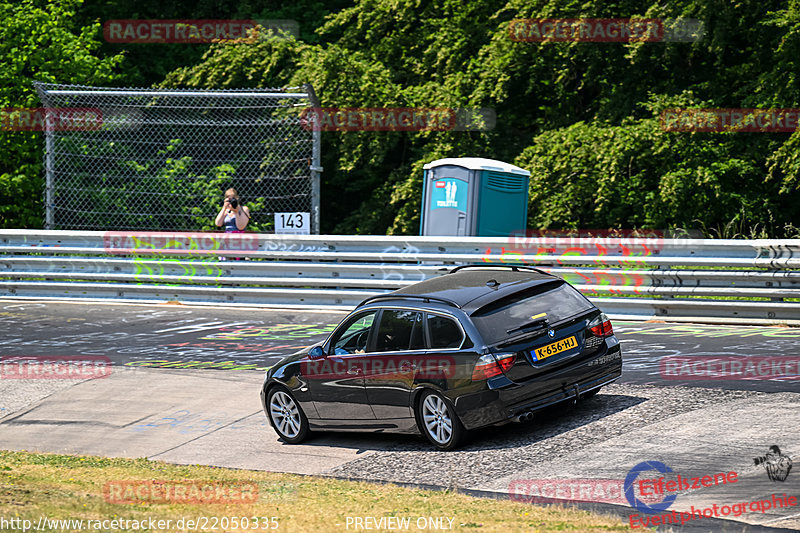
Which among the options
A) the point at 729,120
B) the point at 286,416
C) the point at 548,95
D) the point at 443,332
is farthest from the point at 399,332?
the point at 548,95

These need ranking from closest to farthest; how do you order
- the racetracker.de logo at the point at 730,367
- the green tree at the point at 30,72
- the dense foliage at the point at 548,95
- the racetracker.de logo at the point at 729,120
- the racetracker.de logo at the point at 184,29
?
the racetracker.de logo at the point at 730,367 < the racetracker.de logo at the point at 729,120 < the dense foliage at the point at 548,95 < the green tree at the point at 30,72 < the racetracker.de logo at the point at 184,29

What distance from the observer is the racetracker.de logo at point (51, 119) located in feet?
59.5

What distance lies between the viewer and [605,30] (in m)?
21.0

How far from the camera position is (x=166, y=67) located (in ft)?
91.2

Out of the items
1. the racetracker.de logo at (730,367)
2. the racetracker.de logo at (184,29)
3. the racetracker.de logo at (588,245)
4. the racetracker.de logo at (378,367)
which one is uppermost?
the racetracker.de logo at (184,29)

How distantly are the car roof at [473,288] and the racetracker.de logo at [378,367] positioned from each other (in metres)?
0.54

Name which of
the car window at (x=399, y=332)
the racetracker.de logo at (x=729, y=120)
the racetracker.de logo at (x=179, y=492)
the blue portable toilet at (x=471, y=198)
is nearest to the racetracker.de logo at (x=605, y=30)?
the racetracker.de logo at (x=729, y=120)

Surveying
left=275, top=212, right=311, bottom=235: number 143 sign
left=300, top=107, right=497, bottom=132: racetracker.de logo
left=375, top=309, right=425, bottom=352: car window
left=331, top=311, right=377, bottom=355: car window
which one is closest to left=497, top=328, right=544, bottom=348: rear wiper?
left=375, top=309, right=425, bottom=352: car window

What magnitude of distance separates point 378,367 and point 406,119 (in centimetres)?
1405

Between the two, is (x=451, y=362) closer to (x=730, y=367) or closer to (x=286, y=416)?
(x=286, y=416)

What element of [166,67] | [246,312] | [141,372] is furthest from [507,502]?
[166,67]

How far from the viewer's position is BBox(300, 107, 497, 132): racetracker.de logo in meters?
22.5

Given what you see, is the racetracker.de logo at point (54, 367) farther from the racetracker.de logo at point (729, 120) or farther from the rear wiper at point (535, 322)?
the racetracker.de logo at point (729, 120)

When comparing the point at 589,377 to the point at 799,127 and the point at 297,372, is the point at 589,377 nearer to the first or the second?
the point at 297,372
